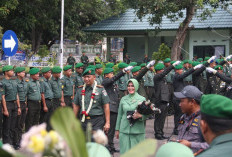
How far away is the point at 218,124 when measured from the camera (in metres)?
2.68

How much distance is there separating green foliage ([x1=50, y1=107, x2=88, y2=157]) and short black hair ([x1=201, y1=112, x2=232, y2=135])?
1.12 metres

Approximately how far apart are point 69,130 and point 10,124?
29.2ft

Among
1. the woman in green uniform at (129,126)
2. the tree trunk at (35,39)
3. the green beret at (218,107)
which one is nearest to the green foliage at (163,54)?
the tree trunk at (35,39)

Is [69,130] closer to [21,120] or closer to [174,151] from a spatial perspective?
[174,151]

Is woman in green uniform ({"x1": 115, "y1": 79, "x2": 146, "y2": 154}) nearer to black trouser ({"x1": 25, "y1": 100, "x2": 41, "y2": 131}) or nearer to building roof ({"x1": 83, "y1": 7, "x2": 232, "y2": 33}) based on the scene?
black trouser ({"x1": 25, "y1": 100, "x2": 41, "y2": 131})

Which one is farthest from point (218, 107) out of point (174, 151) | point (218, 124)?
point (174, 151)

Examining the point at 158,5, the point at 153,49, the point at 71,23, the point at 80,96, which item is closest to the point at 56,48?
the point at 71,23

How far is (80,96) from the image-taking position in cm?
785

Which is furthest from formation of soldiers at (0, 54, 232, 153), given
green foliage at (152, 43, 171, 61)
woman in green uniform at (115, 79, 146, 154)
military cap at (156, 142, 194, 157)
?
green foliage at (152, 43, 171, 61)

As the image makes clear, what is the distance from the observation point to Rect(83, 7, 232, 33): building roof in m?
27.2

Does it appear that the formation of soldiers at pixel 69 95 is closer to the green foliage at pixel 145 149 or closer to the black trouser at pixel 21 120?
the black trouser at pixel 21 120

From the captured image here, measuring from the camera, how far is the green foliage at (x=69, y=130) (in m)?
1.79

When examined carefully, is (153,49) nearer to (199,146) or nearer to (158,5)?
(158,5)

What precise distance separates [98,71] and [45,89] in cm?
157
